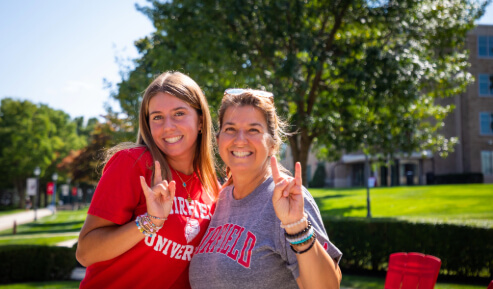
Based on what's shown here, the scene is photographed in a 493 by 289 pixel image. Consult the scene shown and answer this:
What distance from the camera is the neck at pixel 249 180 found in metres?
2.77

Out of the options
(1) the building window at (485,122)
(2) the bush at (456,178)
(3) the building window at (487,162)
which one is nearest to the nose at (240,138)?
(2) the bush at (456,178)

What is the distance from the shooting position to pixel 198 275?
2547 mm

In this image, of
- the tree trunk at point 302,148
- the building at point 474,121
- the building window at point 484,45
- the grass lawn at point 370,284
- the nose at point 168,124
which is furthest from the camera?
the building window at point 484,45

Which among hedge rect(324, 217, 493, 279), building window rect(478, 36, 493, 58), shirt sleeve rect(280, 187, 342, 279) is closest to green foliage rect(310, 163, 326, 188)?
building window rect(478, 36, 493, 58)

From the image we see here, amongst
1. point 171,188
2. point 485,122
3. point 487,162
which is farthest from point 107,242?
point 485,122

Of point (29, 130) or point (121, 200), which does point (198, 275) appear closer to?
point (121, 200)

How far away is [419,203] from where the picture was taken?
87.4 ft

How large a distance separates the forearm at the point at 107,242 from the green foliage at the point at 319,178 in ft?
158

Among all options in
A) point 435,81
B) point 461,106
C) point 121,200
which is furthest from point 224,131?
point 461,106

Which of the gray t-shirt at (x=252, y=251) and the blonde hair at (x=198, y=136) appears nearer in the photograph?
the gray t-shirt at (x=252, y=251)

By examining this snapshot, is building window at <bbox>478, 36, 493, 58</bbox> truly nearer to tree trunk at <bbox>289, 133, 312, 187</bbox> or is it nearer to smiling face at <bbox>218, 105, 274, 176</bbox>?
tree trunk at <bbox>289, 133, 312, 187</bbox>

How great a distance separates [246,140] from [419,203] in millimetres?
26250

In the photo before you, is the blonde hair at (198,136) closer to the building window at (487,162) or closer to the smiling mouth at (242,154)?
the smiling mouth at (242,154)

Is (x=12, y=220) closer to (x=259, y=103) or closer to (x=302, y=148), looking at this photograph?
(x=302, y=148)
